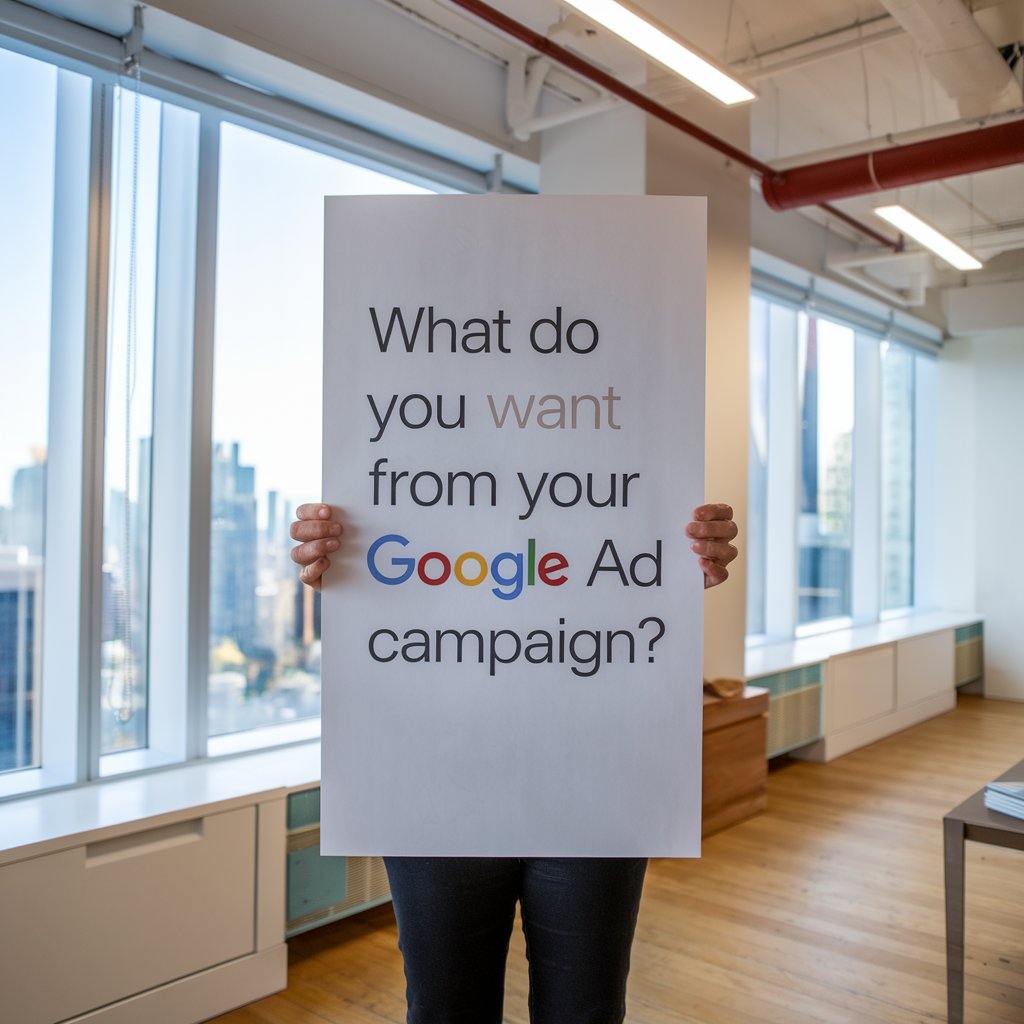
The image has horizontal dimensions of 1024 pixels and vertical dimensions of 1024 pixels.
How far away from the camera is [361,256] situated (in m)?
1.25

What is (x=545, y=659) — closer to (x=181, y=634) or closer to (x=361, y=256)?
(x=361, y=256)

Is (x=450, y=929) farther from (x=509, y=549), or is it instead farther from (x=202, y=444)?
(x=202, y=444)

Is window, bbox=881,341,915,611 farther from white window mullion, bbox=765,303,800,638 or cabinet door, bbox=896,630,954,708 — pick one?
white window mullion, bbox=765,303,800,638

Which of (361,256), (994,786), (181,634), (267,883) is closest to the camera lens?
(361,256)

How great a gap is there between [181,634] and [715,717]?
2151 millimetres

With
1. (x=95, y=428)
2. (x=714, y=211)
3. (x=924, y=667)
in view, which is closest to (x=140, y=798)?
(x=95, y=428)

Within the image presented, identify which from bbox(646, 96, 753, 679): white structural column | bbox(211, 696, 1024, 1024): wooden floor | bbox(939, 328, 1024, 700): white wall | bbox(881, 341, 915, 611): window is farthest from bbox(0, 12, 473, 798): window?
bbox(939, 328, 1024, 700): white wall

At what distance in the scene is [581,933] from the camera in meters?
1.23

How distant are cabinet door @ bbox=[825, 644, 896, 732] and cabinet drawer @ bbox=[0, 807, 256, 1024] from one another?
12.6 ft

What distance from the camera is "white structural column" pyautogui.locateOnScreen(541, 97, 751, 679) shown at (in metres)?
3.82

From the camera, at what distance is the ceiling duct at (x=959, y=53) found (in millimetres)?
3084

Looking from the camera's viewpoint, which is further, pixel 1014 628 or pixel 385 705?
pixel 1014 628

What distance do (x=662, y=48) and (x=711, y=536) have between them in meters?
1.95

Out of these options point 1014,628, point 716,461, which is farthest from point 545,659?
point 1014,628
